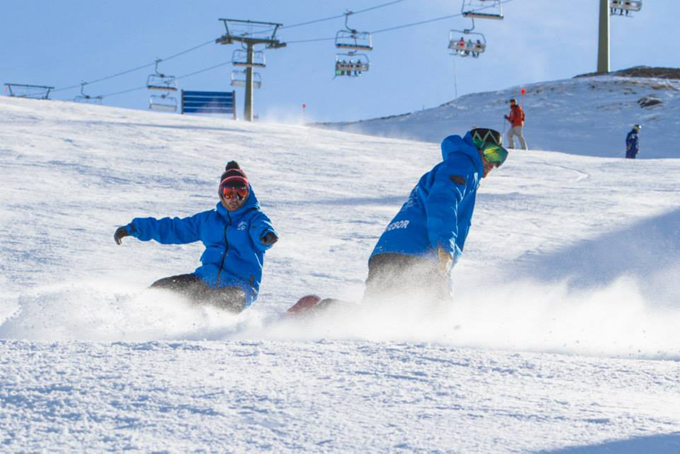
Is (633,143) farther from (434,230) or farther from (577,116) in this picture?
(434,230)

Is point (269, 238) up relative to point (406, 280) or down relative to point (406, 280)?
up

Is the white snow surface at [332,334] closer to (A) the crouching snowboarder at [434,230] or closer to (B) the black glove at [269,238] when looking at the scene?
(A) the crouching snowboarder at [434,230]

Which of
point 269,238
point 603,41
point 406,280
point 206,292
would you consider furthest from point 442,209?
point 603,41

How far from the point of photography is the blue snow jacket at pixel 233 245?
4.93 meters

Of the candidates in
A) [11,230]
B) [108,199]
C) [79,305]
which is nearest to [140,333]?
[79,305]

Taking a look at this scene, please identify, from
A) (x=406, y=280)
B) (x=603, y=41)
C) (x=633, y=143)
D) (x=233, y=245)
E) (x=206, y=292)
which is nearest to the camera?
(x=406, y=280)

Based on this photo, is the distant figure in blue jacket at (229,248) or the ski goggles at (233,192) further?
the ski goggles at (233,192)

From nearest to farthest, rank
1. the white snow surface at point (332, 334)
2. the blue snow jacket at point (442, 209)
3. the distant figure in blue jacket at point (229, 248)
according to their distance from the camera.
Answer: the white snow surface at point (332, 334) < the blue snow jacket at point (442, 209) < the distant figure in blue jacket at point (229, 248)

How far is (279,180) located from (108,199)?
3.09m

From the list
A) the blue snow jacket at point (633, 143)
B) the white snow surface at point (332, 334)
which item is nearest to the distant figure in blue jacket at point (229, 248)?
the white snow surface at point (332, 334)

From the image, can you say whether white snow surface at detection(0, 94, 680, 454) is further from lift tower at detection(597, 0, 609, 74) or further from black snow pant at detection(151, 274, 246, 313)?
lift tower at detection(597, 0, 609, 74)

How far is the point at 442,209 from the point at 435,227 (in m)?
0.10

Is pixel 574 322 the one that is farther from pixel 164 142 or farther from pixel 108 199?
pixel 164 142

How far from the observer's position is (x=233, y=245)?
16.4 ft
